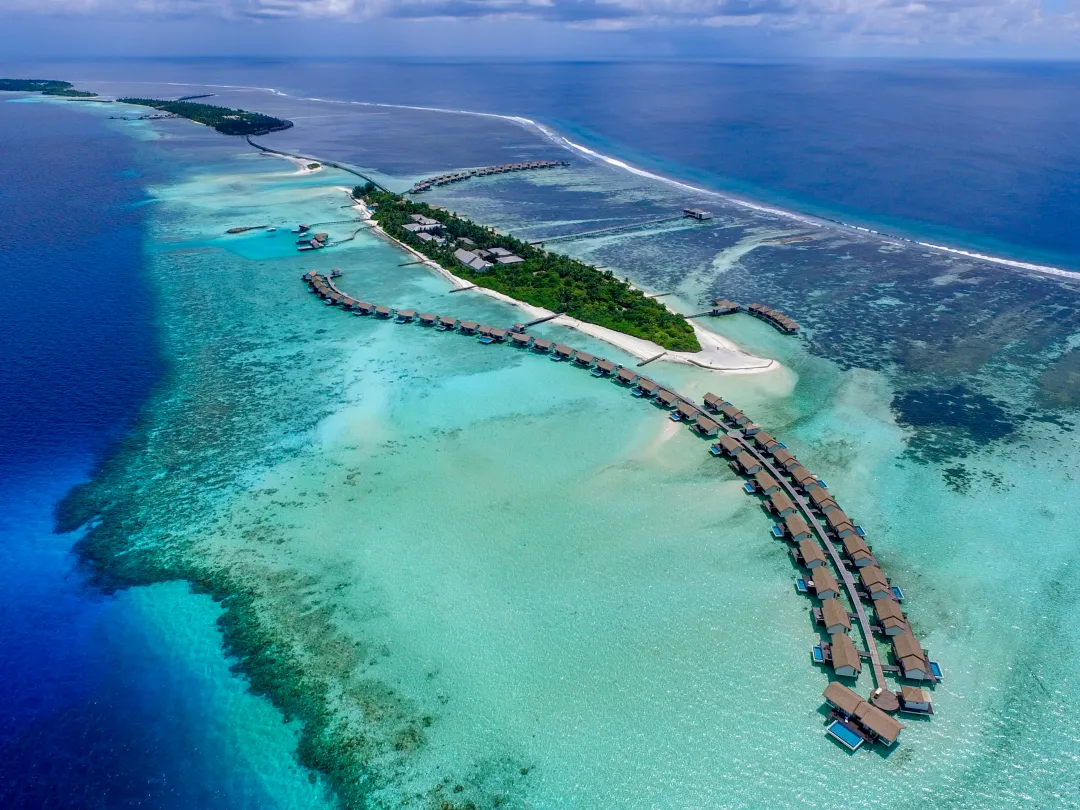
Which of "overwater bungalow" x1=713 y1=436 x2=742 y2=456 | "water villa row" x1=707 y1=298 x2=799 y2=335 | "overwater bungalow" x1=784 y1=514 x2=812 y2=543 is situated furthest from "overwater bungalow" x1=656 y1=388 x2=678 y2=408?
"water villa row" x1=707 y1=298 x2=799 y2=335

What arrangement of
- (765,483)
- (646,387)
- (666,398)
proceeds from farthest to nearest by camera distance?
(646,387)
(666,398)
(765,483)

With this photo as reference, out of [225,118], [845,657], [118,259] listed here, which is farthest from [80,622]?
[225,118]

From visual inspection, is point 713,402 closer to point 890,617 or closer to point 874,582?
point 874,582

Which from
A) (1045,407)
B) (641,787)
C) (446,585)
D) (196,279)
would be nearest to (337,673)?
(446,585)

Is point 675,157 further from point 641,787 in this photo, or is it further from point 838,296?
point 641,787

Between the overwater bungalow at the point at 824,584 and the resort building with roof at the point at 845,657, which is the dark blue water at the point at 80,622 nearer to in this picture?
the resort building with roof at the point at 845,657

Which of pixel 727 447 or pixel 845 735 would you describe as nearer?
pixel 845 735

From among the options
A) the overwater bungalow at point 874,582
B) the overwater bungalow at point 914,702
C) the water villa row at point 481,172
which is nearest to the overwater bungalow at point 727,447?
the overwater bungalow at point 874,582
